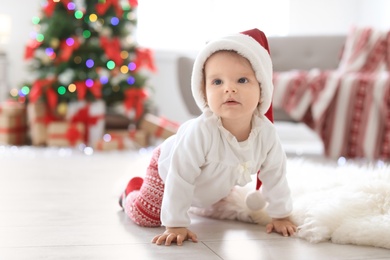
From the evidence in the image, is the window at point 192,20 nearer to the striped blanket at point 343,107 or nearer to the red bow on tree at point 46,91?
the red bow on tree at point 46,91

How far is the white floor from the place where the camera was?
1056mm

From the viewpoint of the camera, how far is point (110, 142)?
367 cm

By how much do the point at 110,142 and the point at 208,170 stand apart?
2.52 m

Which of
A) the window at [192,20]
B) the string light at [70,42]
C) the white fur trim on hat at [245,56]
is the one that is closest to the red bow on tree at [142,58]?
the string light at [70,42]

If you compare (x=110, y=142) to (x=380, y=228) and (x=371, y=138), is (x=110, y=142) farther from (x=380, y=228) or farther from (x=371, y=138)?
(x=380, y=228)

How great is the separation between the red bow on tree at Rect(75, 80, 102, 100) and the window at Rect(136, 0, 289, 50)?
1.61m

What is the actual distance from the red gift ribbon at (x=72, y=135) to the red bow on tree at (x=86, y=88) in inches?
8.0

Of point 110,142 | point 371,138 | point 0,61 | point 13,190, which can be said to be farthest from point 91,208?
point 0,61

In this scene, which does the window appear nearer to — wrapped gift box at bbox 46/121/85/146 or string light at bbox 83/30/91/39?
string light at bbox 83/30/91/39

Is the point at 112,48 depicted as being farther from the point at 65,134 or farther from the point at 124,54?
the point at 65,134

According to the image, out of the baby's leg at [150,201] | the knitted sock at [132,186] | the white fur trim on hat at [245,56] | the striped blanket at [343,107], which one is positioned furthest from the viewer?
the striped blanket at [343,107]

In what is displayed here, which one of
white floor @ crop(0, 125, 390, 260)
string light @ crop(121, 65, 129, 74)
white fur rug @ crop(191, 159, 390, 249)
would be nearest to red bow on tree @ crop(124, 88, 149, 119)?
string light @ crop(121, 65, 129, 74)

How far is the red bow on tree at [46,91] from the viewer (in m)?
3.75

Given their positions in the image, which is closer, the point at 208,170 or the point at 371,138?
the point at 208,170
